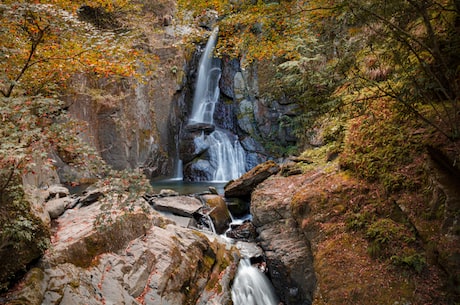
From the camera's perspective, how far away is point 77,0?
730 cm

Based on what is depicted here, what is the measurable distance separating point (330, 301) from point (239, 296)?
2505mm

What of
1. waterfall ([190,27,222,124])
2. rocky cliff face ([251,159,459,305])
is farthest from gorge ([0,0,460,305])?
waterfall ([190,27,222,124])

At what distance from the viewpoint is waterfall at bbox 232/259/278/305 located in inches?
244

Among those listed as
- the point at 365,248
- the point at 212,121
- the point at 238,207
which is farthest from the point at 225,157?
the point at 365,248

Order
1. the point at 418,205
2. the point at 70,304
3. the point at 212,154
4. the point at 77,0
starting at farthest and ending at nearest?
the point at 212,154
the point at 77,0
the point at 418,205
the point at 70,304

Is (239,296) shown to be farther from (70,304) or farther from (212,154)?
(212,154)

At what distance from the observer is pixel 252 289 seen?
6.41 meters

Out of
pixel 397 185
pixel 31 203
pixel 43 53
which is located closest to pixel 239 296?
pixel 397 185

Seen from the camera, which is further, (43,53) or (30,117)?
(43,53)

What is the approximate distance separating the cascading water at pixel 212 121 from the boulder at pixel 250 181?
650cm

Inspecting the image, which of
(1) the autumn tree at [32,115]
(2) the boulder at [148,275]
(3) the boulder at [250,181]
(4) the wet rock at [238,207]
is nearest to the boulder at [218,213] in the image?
Result: (4) the wet rock at [238,207]

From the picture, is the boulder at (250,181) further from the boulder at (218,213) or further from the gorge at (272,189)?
the gorge at (272,189)

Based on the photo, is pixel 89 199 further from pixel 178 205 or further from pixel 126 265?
pixel 126 265

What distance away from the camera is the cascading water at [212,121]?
17.9 metres
